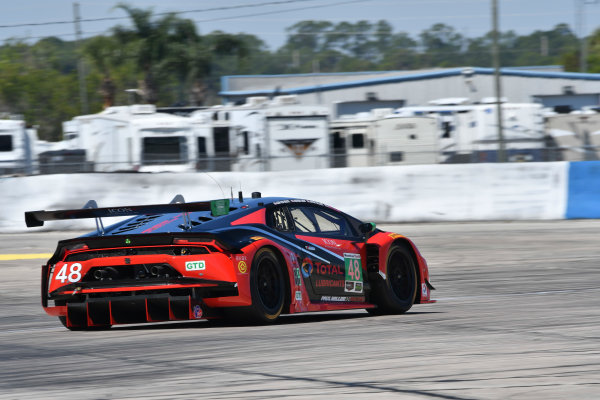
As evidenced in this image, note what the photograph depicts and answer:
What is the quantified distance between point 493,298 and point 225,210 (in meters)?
4.46

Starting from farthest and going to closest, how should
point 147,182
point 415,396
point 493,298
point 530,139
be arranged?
point 530,139 < point 147,182 < point 493,298 < point 415,396

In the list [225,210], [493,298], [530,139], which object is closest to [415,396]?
[225,210]

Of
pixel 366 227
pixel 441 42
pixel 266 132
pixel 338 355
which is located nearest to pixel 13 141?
pixel 266 132

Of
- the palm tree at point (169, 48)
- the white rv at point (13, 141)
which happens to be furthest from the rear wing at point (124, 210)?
the palm tree at point (169, 48)

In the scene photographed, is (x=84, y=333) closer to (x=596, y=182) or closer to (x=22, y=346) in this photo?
(x=22, y=346)

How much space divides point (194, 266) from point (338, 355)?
5.70 ft

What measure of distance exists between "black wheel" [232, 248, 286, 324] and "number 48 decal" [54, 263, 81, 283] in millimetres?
1233

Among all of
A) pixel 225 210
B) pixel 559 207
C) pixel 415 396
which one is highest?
pixel 225 210

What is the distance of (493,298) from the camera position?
11000 millimetres

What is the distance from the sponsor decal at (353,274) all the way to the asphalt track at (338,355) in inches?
10.9

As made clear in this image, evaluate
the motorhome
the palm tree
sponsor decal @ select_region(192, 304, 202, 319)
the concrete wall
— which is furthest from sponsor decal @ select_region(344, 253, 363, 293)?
the palm tree

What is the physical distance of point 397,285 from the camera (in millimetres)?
9539

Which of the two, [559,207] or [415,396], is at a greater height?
[415,396]

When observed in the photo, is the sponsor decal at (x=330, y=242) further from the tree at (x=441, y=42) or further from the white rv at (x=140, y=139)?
the tree at (x=441, y=42)
